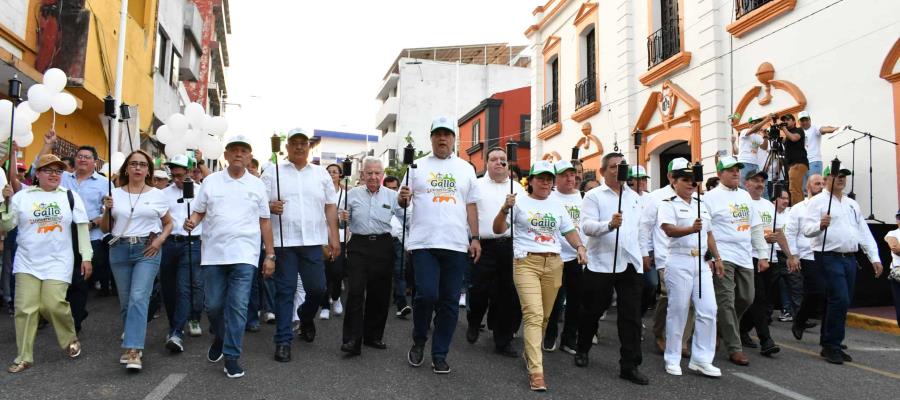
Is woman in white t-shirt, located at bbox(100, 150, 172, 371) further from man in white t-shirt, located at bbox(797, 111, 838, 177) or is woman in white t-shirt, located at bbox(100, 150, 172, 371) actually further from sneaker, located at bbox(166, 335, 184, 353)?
man in white t-shirt, located at bbox(797, 111, 838, 177)

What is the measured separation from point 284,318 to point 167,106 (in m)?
18.4

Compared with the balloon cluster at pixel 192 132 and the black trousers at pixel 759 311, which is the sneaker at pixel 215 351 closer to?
the black trousers at pixel 759 311

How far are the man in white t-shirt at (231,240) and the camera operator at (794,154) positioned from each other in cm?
841

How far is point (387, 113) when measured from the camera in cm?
5041

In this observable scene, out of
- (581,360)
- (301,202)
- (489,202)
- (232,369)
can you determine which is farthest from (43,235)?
(581,360)

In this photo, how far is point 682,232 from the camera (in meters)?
5.50

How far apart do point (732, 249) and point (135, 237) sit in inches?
217

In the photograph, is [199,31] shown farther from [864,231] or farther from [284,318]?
[864,231]

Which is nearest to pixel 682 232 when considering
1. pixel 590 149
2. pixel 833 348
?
pixel 833 348

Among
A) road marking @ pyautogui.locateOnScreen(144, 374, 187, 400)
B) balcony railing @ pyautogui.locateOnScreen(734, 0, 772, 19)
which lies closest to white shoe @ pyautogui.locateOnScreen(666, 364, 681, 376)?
road marking @ pyautogui.locateOnScreen(144, 374, 187, 400)

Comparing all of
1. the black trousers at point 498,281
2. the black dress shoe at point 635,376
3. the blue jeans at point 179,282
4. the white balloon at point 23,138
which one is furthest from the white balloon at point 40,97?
the black dress shoe at point 635,376

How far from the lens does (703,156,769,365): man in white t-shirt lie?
5996mm

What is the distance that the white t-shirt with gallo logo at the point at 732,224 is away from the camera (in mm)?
6098

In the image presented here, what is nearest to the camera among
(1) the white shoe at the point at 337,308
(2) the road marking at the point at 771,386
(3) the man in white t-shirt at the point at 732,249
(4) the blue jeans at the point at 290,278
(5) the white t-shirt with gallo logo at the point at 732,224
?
(2) the road marking at the point at 771,386
